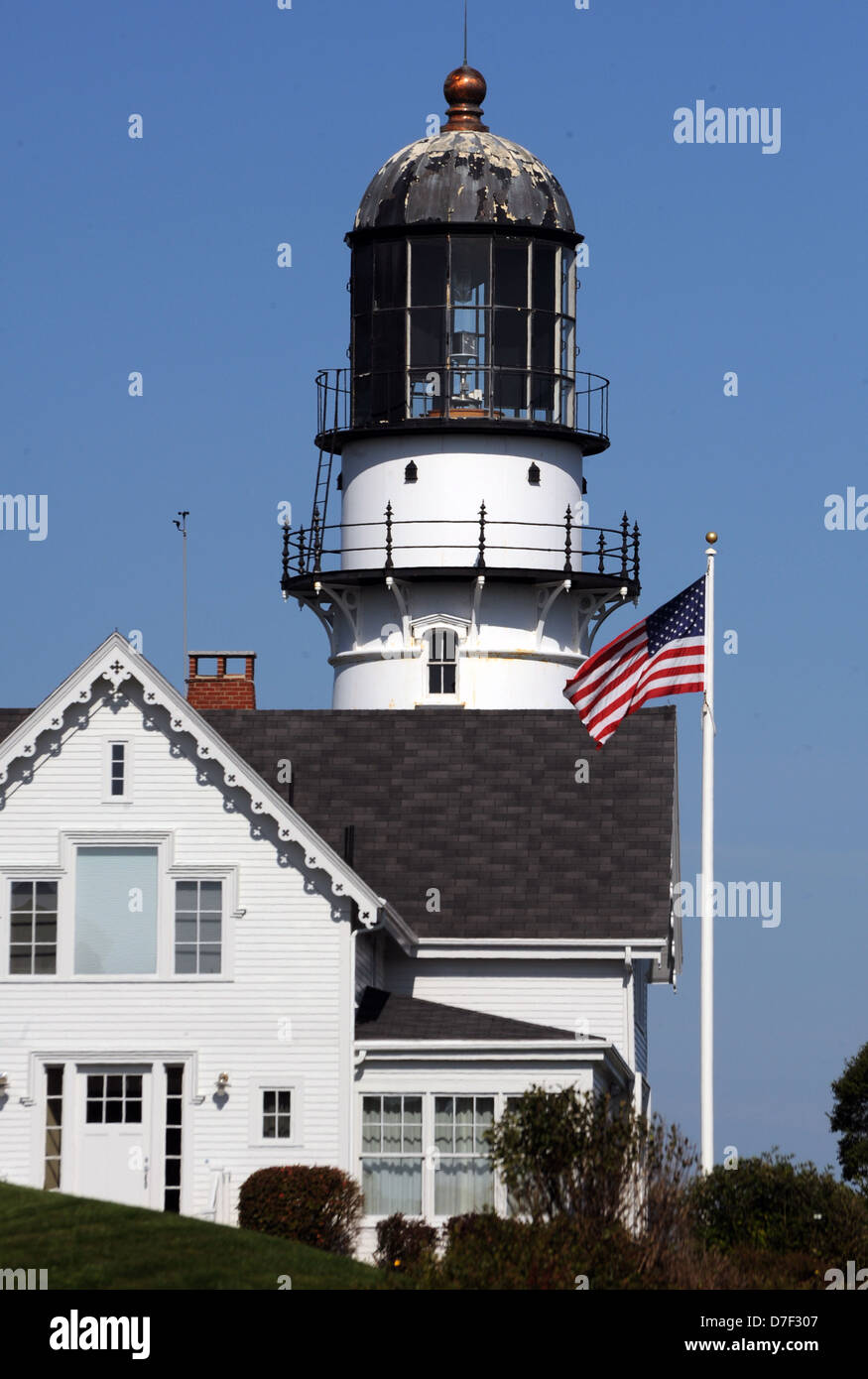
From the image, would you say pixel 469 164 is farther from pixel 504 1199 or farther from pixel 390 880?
pixel 504 1199

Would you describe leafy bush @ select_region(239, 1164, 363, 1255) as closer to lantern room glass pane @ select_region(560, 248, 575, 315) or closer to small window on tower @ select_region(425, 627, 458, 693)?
small window on tower @ select_region(425, 627, 458, 693)

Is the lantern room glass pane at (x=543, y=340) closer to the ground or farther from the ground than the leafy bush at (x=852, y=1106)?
farther from the ground

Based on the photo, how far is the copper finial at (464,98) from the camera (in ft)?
182

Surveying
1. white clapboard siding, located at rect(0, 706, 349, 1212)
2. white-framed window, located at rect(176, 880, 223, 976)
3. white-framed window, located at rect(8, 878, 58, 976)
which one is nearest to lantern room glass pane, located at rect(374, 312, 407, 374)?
white clapboard siding, located at rect(0, 706, 349, 1212)

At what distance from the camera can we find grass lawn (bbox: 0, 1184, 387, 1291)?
3003cm

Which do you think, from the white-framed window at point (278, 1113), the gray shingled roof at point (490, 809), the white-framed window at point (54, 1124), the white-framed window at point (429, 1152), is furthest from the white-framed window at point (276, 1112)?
the gray shingled roof at point (490, 809)

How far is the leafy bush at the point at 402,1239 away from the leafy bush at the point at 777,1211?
3482 mm

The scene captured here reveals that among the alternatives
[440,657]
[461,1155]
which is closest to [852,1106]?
[440,657]

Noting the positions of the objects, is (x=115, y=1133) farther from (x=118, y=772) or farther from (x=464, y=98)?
(x=464, y=98)

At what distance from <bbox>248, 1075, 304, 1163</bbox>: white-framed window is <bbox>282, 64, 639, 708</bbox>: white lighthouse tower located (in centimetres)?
1751

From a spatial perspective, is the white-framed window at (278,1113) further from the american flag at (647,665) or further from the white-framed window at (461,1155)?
the american flag at (647,665)

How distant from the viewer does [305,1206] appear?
35.1m

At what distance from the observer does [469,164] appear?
5369cm
